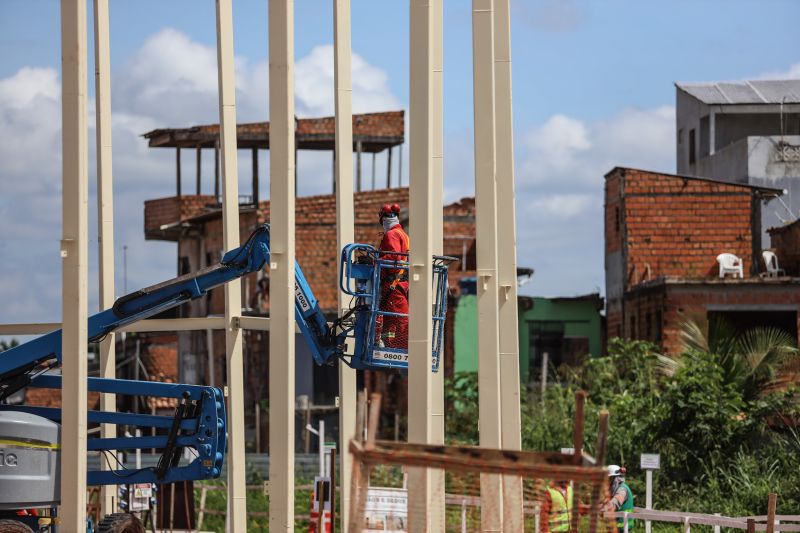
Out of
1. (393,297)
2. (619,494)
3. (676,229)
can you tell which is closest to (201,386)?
(393,297)

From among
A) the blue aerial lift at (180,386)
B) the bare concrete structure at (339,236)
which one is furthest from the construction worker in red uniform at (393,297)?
the bare concrete structure at (339,236)

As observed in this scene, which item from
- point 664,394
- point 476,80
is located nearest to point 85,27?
point 476,80

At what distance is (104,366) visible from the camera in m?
14.6

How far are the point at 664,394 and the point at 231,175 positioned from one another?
13183mm

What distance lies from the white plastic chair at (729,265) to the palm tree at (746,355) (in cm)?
399

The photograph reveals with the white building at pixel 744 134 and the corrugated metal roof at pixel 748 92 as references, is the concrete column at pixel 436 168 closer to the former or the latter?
the white building at pixel 744 134

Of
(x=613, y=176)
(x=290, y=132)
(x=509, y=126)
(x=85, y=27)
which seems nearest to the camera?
Answer: (x=85, y=27)

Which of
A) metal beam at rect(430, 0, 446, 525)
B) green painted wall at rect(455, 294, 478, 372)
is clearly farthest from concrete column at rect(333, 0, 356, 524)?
green painted wall at rect(455, 294, 478, 372)

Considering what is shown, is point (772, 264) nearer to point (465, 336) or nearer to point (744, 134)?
point (465, 336)

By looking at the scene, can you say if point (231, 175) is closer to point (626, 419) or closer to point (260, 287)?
point (626, 419)

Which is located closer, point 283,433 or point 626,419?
point 283,433

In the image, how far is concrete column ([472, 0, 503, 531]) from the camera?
1052 cm

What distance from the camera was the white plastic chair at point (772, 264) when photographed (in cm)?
2894

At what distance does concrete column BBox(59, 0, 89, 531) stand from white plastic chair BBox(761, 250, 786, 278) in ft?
71.3
